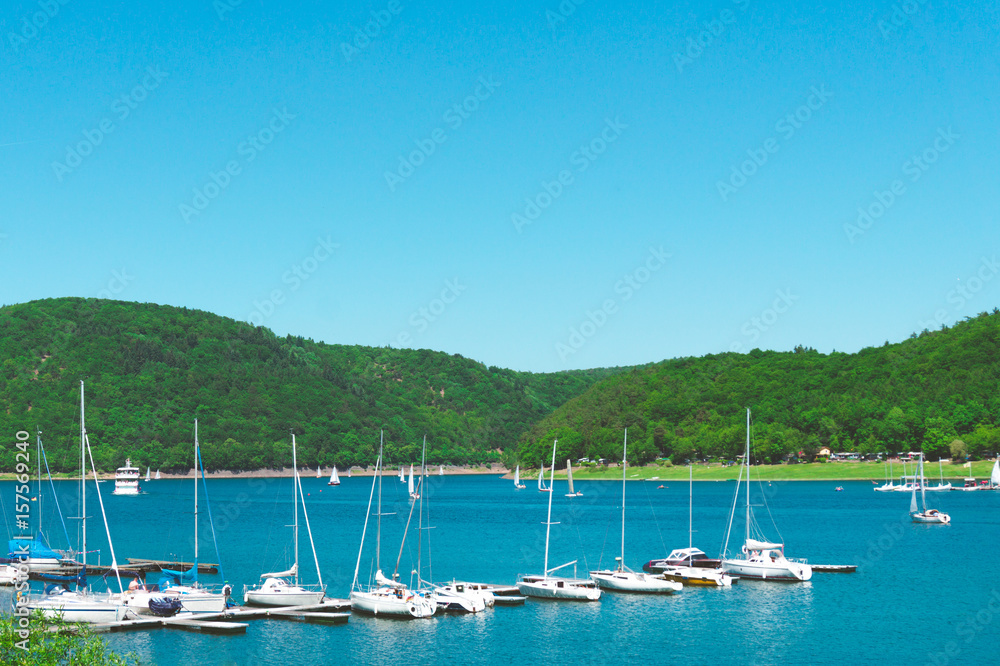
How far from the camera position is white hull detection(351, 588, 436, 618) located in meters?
56.2

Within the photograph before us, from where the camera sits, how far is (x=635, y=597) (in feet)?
213

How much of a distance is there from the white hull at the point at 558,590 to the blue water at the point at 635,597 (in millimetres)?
839

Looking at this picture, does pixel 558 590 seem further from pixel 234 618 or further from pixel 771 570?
pixel 234 618

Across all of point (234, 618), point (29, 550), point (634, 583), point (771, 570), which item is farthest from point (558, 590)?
point (29, 550)

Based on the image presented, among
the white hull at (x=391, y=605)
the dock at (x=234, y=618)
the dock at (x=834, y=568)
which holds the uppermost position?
the dock at (x=834, y=568)

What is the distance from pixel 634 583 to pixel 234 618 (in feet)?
84.5

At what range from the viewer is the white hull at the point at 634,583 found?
2611 inches

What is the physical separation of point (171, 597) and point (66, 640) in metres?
32.1

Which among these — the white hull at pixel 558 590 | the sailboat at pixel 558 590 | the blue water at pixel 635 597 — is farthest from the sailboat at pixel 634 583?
the white hull at pixel 558 590

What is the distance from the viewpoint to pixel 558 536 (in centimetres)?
10806

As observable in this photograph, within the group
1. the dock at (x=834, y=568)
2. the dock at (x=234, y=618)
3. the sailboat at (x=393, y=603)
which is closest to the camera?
the dock at (x=234, y=618)

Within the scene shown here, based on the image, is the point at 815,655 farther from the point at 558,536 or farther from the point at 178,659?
the point at 558,536

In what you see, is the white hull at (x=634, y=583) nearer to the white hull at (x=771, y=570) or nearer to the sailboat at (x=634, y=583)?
the sailboat at (x=634, y=583)

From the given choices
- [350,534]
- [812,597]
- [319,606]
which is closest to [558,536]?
[350,534]
